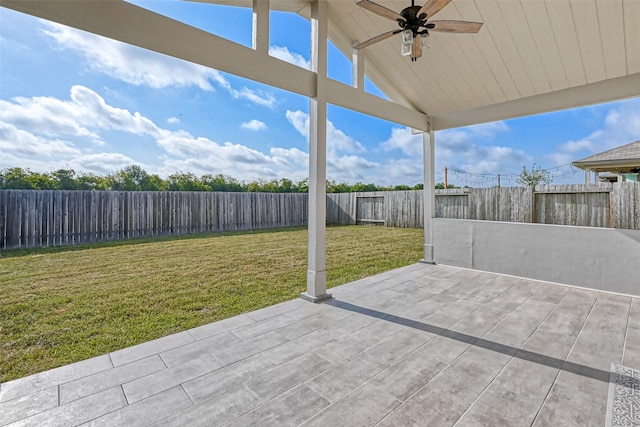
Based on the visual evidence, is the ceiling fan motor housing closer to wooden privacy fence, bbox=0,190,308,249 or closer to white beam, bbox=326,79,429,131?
white beam, bbox=326,79,429,131

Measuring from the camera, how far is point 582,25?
2.84 m

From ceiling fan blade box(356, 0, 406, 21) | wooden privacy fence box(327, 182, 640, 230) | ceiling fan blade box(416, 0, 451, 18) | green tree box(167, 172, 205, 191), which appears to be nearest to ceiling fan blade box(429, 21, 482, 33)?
ceiling fan blade box(416, 0, 451, 18)

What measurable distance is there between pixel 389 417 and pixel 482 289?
2.68m

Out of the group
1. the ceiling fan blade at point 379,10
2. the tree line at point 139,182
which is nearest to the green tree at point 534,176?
the tree line at point 139,182

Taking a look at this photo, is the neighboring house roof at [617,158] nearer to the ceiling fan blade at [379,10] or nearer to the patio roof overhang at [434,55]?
the patio roof overhang at [434,55]

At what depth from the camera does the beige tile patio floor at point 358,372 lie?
1.49 metres

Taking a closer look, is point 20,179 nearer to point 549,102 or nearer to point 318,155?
point 318,155

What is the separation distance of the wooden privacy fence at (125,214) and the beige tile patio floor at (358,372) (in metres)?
5.71

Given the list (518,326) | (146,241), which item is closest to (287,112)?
(146,241)

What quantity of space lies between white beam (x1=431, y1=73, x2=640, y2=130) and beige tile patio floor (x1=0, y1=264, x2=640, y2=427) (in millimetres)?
2351

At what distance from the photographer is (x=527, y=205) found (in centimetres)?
649

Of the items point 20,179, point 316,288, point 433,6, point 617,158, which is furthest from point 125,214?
point 617,158

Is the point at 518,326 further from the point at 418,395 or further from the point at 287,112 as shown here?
the point at 287,112

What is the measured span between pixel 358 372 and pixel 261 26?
2925 millimetres
